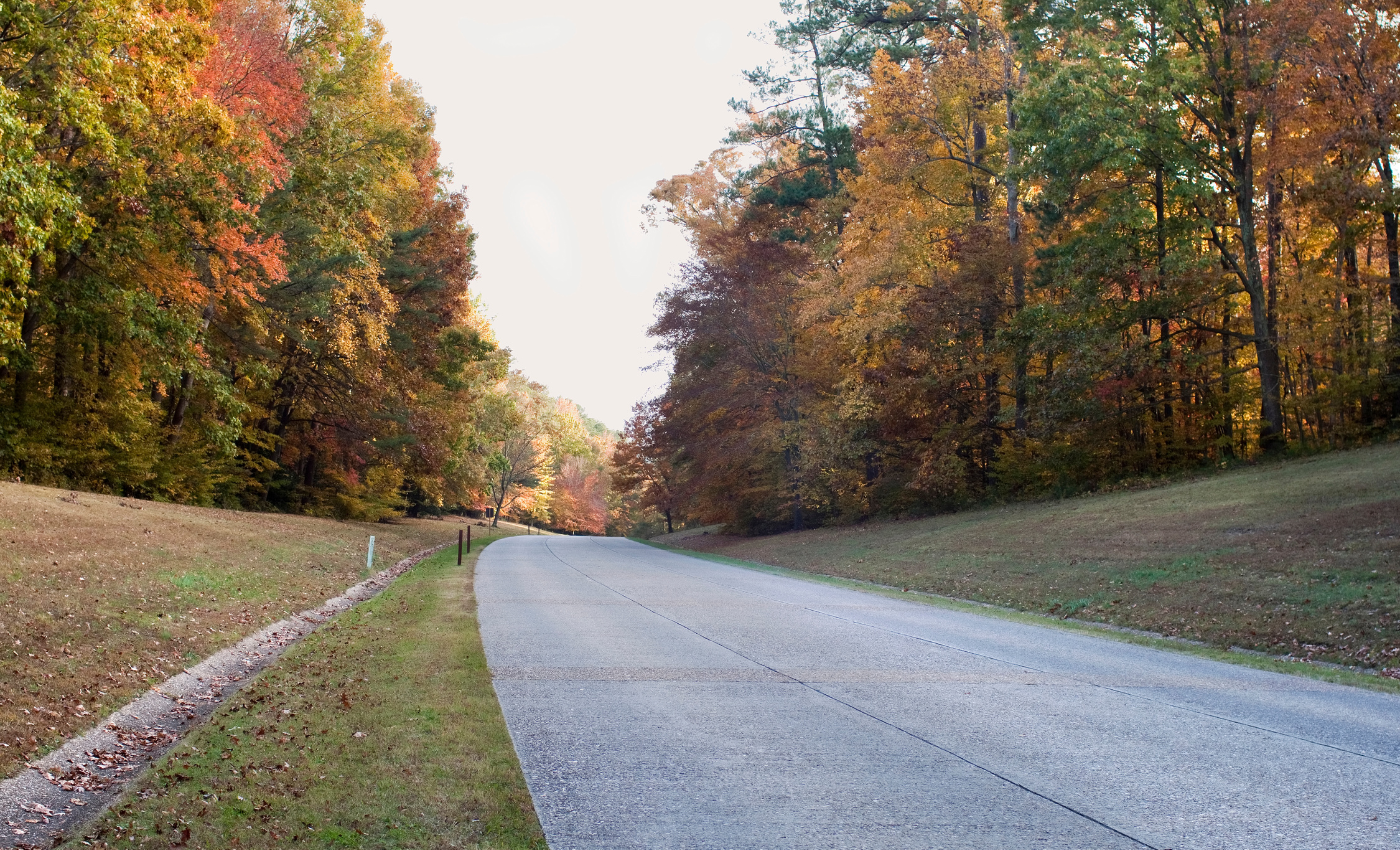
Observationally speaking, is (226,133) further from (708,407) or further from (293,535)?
(708,407)

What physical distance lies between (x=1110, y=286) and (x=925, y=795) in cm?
2626

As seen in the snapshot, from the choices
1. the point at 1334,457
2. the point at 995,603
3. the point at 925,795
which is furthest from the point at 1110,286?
the point at 925,795

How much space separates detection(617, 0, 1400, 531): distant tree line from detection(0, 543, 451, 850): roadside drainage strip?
22874mm

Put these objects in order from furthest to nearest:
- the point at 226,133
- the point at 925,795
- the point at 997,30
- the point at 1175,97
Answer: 1. the point at 997,30
2. the point at 1175,97
3. the point at 226,133
4. the point at 925,795

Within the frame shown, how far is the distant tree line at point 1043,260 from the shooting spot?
78.9ft

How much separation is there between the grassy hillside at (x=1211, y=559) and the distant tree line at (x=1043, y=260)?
4.43 m

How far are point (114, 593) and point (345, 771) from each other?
7195 millimetres

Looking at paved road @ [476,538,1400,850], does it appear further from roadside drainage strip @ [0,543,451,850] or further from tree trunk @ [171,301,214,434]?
tree trunk @ [171,301,214,434]

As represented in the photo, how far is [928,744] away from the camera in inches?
244

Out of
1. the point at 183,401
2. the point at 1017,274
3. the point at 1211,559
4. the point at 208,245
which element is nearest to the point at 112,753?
the point at 1211,559

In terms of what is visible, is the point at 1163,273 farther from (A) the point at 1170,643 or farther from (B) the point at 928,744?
(B) the point at 928,744

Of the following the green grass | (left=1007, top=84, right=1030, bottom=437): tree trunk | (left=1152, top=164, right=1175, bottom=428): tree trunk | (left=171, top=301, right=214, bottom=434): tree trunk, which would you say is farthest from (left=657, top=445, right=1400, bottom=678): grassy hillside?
(left=171, top=301, right=214, bottom=434): tree trunk

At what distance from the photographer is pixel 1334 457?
21781 millimetres

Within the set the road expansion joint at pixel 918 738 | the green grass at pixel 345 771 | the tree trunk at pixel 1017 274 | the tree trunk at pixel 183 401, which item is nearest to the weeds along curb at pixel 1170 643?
the road expansion joint at pixel 918 738
